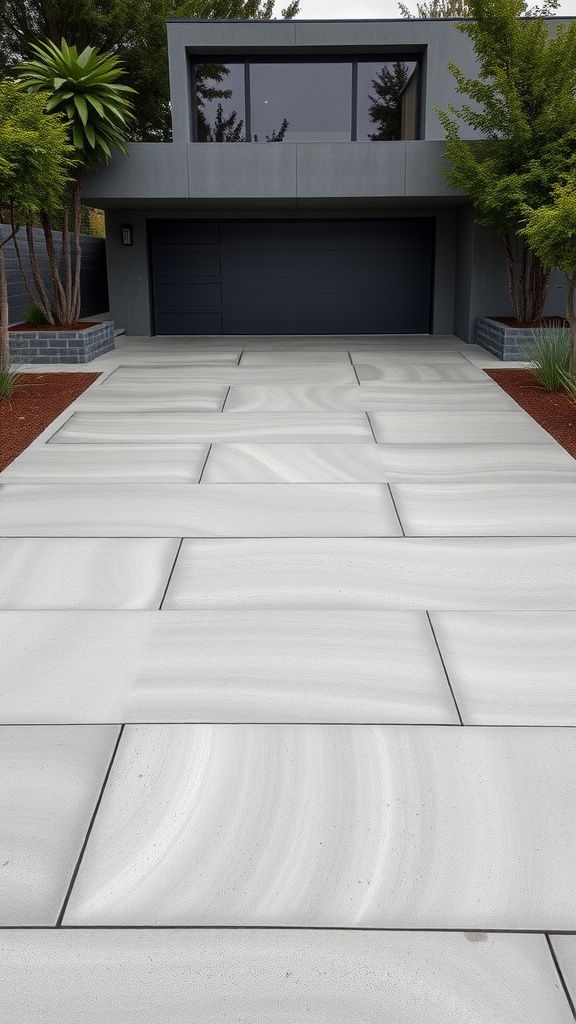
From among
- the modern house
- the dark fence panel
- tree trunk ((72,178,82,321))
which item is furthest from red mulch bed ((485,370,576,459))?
the dark fence panel

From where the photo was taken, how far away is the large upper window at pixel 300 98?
615 inches

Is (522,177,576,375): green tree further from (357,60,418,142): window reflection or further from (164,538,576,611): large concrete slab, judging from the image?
(357,60,418,142): window reflection

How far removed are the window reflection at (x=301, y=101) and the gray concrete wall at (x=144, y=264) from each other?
136cm

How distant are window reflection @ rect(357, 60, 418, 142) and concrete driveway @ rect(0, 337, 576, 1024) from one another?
428 inches

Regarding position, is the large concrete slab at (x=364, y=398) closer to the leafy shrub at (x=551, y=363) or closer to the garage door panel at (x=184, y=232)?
the leafy shrub at (x=551, y=363)

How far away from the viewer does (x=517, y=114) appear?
11.9 m

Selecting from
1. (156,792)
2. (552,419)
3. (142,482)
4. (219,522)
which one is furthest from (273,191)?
(156,792)

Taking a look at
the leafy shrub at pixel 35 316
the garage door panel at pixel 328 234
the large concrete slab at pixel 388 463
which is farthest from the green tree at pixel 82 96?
the large concrete slab at pixel 388 463

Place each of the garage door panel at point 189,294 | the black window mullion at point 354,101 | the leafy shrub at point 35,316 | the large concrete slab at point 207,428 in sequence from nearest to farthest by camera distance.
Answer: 1. the large concrete slab at point 207,428
2. the leafy shrub at point 35,316
3. the black window mullion at point 354,101
4. the garage door panel at point 189,294

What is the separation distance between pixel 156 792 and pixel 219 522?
3.05m

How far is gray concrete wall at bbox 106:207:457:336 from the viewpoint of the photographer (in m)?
16.6

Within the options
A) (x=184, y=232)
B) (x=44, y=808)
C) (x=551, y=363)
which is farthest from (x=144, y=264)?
(x=44, y=808)

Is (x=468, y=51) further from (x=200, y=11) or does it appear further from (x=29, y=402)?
(x=200, y=11)

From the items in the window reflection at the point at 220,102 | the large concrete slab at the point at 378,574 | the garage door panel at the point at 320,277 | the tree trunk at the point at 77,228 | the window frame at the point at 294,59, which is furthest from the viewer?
the garage door panel at the point at 320,277
